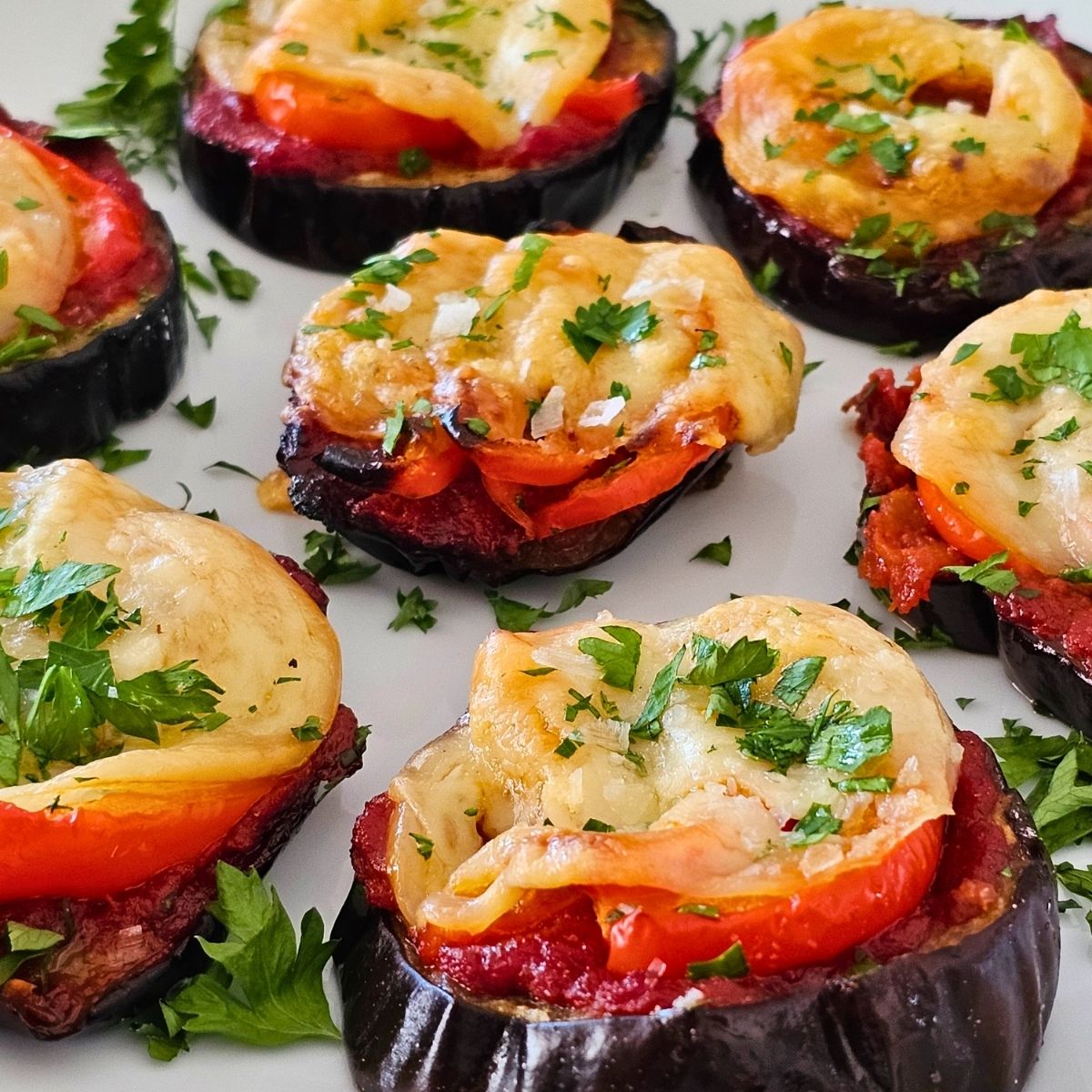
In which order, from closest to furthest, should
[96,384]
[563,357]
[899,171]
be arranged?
[563,357] → [96,384] → [899,171]

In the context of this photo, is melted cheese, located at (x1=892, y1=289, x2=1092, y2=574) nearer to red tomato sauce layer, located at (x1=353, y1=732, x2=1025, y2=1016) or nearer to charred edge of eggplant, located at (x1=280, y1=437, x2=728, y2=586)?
charred edge of eggplant, located at (x1=280, y1=437, x2=728, y2=586)

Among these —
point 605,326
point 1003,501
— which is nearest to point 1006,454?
point 1003,501

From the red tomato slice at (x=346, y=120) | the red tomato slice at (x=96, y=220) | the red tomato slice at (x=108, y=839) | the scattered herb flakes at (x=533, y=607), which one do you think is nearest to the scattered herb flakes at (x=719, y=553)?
the scattered herb flakes at (x=533, y=607)

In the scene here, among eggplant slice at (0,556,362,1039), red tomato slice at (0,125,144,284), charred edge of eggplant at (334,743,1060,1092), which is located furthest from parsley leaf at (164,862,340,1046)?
red tomato slice at (0,125,144,284)

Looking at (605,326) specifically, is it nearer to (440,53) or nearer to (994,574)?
(994,574)

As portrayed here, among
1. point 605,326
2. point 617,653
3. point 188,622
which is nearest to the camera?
point 617,653

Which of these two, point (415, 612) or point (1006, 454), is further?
point (415, 612)

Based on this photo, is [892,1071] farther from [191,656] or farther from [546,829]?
[191,656]
